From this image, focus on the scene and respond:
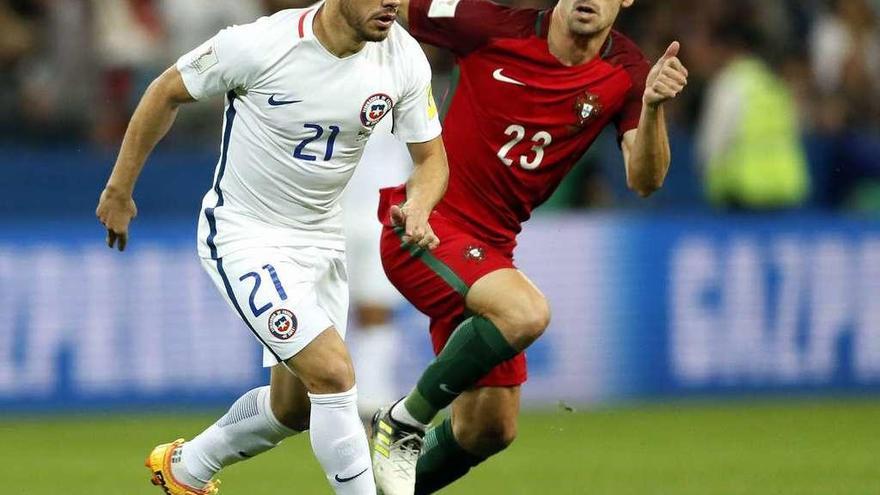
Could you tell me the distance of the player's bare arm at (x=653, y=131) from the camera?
24.8 feet

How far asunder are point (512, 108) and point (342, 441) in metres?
1.86

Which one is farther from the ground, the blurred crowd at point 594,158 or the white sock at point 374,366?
the blurred crowd at point 594,158

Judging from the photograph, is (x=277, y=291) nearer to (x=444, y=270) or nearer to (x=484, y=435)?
A: (x=444, y=270)

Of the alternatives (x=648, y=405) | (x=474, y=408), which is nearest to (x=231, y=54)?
(x=474, y=408)

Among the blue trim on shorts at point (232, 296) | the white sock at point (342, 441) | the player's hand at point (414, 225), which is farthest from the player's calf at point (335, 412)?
the player's hand at point (414, 225)

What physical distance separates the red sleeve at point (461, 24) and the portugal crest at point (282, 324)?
5.78 ft

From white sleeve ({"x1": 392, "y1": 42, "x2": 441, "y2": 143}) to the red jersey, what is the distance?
2.21 ft

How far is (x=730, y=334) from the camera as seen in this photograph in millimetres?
13297

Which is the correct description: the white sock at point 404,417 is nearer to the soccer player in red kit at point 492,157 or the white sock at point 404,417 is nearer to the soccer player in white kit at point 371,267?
the soccer player in red kit at point 492,157

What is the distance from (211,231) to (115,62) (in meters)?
6.67

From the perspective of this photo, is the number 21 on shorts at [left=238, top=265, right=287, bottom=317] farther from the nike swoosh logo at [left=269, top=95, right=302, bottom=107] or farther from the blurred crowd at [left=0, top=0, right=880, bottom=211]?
the blurred crowd at [left=0, top=0, right=880, bottom=211]

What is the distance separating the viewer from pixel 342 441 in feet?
23.6

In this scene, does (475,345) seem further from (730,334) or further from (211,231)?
(730,334)

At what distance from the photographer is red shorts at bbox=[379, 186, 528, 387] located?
797 centimetres
